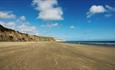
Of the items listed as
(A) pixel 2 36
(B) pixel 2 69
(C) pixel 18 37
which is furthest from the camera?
(C) pixel 18 37

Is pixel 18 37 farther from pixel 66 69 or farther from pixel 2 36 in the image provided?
pixel 66 69

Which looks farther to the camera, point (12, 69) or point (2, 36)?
point (2, 36)

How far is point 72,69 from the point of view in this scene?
10.1 m

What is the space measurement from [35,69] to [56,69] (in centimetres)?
139

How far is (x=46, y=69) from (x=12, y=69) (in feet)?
7.30

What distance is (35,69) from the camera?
33.2 ft

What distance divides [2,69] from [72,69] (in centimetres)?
460

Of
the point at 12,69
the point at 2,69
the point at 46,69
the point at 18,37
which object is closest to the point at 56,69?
the point at 46,69

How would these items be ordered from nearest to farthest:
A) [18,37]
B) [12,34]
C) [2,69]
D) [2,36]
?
[2,69]
[2,36]
[12,34]
[18,37]

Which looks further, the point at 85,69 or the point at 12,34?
the point at 12,34

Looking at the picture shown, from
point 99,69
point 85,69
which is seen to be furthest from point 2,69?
point 99,69

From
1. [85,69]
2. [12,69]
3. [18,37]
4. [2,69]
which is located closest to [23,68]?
[12,69]

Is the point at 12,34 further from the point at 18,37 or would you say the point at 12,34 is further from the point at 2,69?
the point at 2,69

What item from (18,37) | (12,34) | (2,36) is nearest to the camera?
(2,36)
